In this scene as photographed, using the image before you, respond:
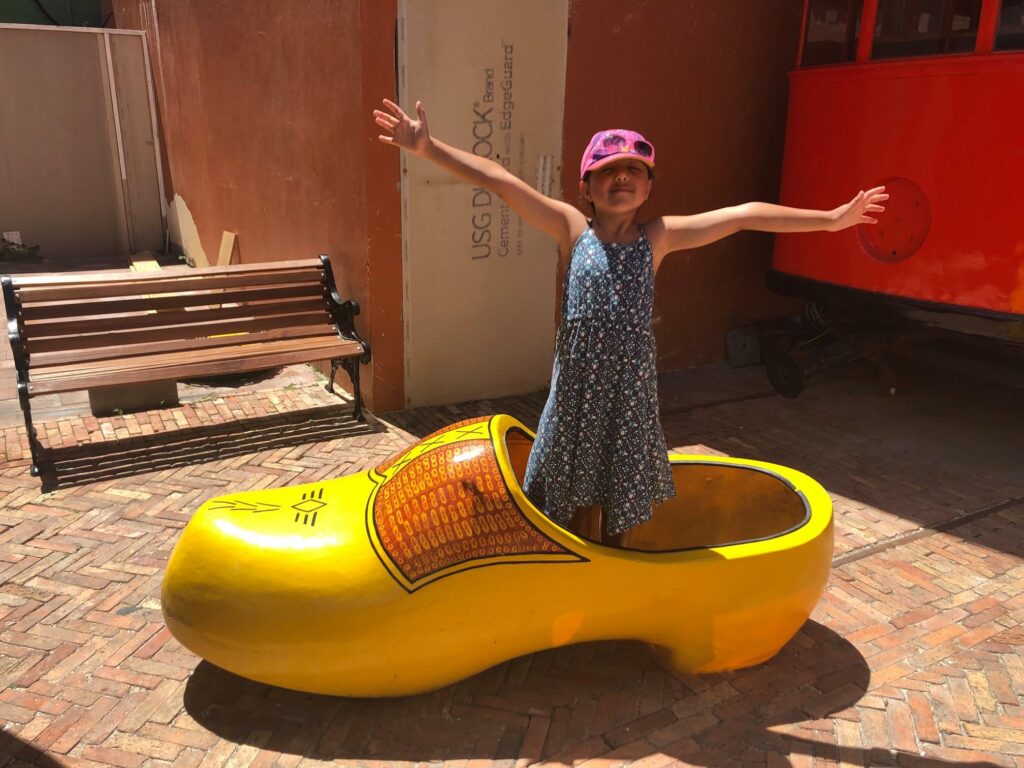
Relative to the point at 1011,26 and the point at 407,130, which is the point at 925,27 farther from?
the point at 407,130

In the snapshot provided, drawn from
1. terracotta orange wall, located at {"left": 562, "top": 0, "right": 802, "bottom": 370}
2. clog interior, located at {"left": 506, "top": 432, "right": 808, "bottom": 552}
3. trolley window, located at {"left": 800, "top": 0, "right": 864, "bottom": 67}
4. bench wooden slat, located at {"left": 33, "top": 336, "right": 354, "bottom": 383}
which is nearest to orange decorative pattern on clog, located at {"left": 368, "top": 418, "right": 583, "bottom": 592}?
clog interior, located at {"left": 506, "top": 432, "right": 808, "bottom": 552}

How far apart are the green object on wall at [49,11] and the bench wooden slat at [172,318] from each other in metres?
11.5

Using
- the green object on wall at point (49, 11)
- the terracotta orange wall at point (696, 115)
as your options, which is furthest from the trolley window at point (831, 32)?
the green object on wall at point (49, 11)

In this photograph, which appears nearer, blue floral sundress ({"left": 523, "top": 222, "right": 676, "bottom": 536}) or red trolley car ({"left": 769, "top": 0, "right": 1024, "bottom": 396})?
blue floral sundress ({"left": 523, "top": 222, "right": 676, "bottom": 536})

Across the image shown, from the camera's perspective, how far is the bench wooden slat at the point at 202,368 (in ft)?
14.9

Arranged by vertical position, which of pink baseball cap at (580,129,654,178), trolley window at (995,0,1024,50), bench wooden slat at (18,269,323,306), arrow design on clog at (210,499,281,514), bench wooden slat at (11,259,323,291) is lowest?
arrow design on clog at (210,499,281,514)

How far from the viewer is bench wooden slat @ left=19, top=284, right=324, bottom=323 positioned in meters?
4.90

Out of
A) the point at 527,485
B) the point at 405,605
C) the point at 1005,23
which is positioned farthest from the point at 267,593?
the point at 1005,23

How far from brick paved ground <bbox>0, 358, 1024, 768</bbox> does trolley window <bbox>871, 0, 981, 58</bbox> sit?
7.97 ft

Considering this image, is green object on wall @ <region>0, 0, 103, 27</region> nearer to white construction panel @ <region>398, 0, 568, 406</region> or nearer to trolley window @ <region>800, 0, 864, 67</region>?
white construction panel @ <region>398, 0, 568, 406</region>

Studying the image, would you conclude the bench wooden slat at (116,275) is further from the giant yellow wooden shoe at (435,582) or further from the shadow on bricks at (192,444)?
the giant yellow wooden shoe at (435,582)

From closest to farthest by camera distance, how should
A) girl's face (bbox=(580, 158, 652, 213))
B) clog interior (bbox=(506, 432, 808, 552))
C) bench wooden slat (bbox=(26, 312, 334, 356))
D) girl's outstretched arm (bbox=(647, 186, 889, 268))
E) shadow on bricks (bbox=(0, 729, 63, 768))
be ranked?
shadow on bricks (bbox=(0, 729, 63, 768)), girl's face (bbox=(580, 158, 652, 213)), girl's outstretched arm (bbox=(647, 186, 889, 268)), clog interior (bbox=(506, 432, 808, 552)), bench wooden slat (bbox=(26, 312, 334, 356))

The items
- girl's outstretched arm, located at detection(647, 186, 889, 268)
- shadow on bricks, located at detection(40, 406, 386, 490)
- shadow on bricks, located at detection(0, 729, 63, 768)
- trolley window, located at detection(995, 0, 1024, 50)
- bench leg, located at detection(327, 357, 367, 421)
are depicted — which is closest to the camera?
shadow on bricks, located at detection(0, 729, 63, 768)

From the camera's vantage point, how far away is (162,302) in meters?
5.20
